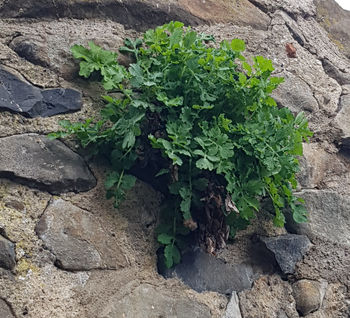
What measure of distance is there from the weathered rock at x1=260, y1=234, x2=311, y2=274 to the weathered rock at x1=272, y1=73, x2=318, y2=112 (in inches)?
22.3

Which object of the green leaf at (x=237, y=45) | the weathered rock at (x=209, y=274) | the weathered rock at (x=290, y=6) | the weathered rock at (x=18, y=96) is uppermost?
the weathered rock at (x=290, y=6)

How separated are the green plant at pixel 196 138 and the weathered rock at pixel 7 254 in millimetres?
326

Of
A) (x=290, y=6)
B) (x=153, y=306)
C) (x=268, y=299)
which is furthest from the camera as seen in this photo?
(x=290, y=6)

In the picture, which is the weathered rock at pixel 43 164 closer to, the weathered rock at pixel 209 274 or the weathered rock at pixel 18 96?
the weathered rock at pixel 18 96

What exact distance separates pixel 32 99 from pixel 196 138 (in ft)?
1.73

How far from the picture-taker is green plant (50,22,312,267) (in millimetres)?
1449

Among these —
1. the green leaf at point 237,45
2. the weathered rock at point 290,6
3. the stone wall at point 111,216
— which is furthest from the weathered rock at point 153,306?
the weathered rock at point 290,6

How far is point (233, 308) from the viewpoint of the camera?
149cm

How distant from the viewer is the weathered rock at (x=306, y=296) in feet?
5.24

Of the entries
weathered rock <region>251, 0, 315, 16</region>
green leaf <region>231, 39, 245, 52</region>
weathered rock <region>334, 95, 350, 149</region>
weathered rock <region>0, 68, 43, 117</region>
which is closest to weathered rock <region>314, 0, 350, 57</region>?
weathered rock <region>251, 0, 315, 16</region>

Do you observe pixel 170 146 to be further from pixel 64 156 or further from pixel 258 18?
pixel 258 18

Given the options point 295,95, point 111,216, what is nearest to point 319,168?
point 295,95

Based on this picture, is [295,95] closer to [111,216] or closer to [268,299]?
[268,299]

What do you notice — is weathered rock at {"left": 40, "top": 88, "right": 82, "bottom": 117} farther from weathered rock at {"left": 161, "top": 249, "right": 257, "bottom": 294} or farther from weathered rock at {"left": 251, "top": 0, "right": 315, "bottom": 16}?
weathered rock at {"left": 251, "top": 0, "right": 315, "bottom": 16}
